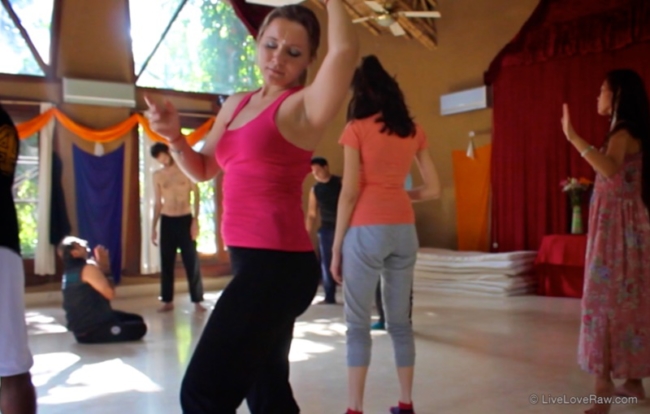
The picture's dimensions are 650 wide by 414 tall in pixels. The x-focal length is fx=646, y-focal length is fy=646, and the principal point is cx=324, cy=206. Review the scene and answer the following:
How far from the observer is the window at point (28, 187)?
21.9 ft

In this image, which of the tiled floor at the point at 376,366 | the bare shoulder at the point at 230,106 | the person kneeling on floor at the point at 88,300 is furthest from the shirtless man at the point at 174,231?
the bare shoulder at the point at 230,106

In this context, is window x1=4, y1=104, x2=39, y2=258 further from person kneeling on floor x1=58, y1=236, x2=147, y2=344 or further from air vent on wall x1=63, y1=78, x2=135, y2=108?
person kneeling on floor x1=58, y1=236, x2=147, y2=344

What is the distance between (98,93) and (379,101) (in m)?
5.33

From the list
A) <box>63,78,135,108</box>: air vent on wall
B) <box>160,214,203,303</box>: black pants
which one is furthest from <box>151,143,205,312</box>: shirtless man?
<box>63,78,135,108</box>: air vent on wall

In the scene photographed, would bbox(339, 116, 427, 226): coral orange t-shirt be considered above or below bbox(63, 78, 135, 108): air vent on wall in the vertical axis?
below

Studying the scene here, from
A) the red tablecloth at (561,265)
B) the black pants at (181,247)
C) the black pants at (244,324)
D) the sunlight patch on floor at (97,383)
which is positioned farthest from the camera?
the red tablecloth at (561,265)

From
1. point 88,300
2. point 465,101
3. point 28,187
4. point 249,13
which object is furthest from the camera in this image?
point 249,13

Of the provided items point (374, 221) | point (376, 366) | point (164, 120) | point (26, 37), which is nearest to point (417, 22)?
point (26, 37)

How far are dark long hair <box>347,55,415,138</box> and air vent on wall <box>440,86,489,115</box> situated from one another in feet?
17.5

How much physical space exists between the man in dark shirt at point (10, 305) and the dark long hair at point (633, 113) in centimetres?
217

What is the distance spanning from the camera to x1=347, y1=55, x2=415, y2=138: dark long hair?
7.98ft

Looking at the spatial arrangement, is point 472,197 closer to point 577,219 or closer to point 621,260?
point 577,219

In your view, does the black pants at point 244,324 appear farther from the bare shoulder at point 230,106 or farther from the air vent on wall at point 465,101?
the air vent on wall at point 465,101

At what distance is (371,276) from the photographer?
7.71 ft
